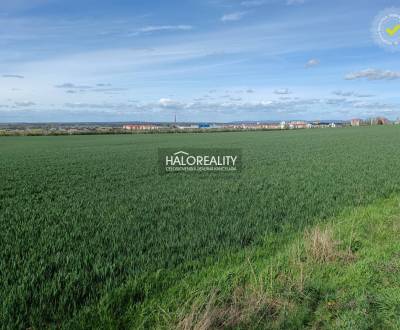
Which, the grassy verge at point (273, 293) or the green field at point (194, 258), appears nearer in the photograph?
the grassy verge at point (273, 293)

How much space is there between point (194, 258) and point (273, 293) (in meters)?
1.78

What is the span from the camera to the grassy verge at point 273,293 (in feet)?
15.4

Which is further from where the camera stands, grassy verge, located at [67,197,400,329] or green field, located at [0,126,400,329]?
green field, located at [0,126,400,329]

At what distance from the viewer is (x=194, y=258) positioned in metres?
6.73

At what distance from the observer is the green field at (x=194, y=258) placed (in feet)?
15.8

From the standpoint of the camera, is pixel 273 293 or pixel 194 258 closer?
pixel 273 293

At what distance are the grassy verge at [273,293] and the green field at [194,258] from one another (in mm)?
18

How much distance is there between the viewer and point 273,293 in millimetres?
5352

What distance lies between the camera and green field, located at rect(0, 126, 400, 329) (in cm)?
482

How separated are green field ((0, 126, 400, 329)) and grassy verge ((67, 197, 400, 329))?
0.02 m

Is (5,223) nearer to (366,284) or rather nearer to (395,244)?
(366,284)

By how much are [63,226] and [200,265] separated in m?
3.87

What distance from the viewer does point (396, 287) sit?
5.61 metres

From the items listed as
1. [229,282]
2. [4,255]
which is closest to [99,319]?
[229,282]
